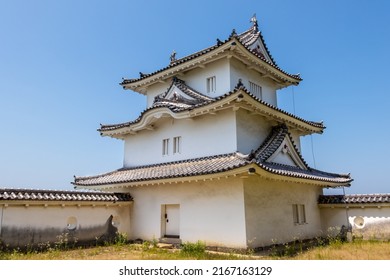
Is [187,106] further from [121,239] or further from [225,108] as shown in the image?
[121,239]

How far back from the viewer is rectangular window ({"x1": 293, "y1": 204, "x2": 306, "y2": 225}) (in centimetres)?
1509

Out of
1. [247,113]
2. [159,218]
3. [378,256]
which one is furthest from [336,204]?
[159,218]

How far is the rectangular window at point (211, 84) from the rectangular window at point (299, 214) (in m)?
7.62

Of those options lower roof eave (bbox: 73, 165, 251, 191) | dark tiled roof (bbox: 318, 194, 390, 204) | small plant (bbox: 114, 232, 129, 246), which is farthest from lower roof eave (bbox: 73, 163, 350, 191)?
small plant (bbox: 114, 232, 129, 246)

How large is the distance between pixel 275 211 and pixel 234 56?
820cm

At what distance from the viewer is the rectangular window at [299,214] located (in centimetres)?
1509

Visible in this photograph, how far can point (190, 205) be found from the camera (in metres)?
13.4

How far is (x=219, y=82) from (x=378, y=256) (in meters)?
10.6

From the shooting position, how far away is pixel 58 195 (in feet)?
42.8

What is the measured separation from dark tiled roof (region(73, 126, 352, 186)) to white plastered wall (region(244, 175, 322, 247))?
92 cm

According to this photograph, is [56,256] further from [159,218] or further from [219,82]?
[219,82]

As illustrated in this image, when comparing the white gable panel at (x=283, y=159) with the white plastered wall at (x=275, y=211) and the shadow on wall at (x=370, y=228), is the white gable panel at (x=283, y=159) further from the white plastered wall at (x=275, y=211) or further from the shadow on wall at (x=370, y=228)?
the shadow on wall at (x=370, y=228)

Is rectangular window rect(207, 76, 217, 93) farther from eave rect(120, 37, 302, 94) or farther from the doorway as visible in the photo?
the doorway

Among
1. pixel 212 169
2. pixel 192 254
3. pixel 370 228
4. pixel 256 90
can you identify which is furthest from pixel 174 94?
pixel 370 228
